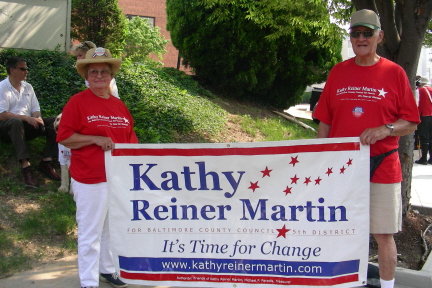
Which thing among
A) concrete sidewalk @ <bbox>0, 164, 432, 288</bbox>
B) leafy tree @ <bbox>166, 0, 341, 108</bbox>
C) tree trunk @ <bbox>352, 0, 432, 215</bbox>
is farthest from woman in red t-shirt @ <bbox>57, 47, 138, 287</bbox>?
leafy tree @ <bbox>166, 0, 341, 108</bbox>

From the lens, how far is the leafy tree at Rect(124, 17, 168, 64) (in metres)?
19.0

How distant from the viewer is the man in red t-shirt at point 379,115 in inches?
134

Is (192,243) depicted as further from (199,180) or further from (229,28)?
(229,28)

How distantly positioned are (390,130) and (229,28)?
7.75m

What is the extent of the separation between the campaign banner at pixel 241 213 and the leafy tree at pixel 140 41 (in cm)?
1505

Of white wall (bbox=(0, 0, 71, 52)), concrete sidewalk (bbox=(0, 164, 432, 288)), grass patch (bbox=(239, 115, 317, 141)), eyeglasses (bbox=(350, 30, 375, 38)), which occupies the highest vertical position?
white wall (bbox=(0, 0, 71, 52))

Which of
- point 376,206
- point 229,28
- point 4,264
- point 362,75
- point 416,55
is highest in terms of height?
point 229,28

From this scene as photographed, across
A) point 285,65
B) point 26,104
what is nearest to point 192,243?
point 26,104

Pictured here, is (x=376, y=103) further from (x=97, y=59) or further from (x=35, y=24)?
(x=35, y=24)

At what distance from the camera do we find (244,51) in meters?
10.8

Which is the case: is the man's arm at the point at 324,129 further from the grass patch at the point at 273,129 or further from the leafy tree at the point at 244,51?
the leafy tree at the point at 244,51

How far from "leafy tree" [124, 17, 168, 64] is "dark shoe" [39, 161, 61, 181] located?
12.3 m

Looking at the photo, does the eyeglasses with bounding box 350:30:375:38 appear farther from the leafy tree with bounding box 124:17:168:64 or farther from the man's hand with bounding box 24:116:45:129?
the leafy tree with bounding box 124:17:168:64

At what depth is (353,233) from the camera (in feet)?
11.3
